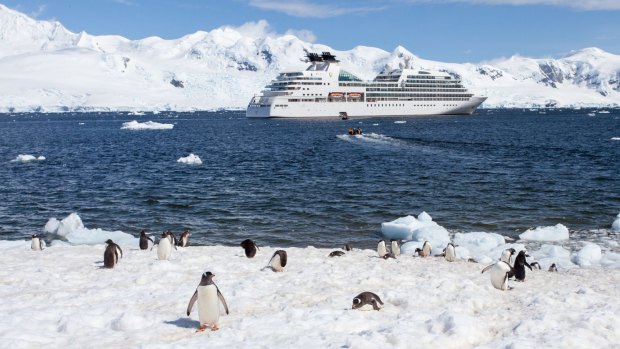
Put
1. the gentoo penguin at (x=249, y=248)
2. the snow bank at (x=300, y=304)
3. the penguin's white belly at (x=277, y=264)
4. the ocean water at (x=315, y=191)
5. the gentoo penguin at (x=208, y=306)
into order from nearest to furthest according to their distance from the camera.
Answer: the snow bank at (x=300, y=304) < the gentoo penguin at (x=208, y=306) < the penguin's white belly at (x=277, y=264) < the gentoo penguin at (x=249, y=248) < the ocean water at (x=315, y=191)

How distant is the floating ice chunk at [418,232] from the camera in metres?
18.2

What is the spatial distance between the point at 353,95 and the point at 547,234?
106 m

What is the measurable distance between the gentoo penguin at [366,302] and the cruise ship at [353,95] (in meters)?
108

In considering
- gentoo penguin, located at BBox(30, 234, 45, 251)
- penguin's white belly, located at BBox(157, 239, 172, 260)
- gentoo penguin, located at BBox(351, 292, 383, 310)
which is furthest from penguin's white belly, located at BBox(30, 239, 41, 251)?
gentoo penguin, located at BBox(351, 292, 383, 310)

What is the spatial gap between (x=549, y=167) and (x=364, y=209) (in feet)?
59.5

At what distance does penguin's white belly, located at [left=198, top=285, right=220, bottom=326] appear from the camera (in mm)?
9102

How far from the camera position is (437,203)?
26.0 m

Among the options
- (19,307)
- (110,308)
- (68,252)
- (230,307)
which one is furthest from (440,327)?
(68,252)

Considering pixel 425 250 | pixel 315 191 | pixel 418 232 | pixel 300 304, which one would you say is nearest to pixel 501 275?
pixel 300 304

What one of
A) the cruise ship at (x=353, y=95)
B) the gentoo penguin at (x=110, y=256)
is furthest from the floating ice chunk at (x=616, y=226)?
the cruise ship at (x=353, y=95)

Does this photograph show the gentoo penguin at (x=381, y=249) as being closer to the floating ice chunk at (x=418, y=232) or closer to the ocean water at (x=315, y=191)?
the floating ice chunk at (x=418, y=232)

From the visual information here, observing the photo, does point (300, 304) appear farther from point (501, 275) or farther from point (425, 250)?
point (425, 250)

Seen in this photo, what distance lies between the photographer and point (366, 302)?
33.5 feet

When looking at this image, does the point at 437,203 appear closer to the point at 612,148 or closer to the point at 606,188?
the point at 606,188
